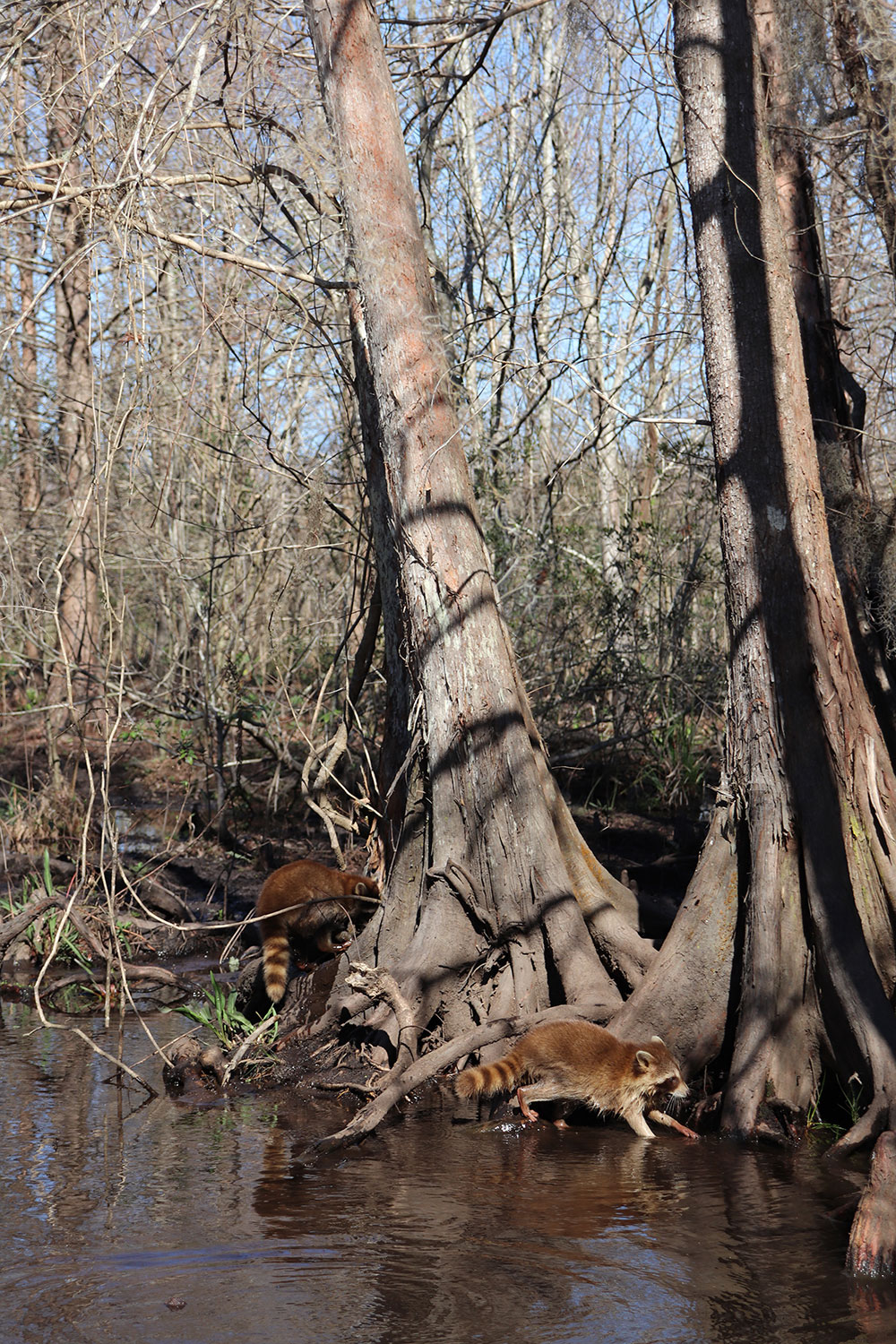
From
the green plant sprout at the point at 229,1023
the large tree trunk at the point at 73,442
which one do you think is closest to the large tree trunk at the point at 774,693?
the green plant sprout at the point at 229,1023

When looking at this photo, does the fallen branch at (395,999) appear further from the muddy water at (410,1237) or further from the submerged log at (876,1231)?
the submerged log at (876,1231)

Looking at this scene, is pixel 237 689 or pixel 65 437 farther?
pixel 65 437

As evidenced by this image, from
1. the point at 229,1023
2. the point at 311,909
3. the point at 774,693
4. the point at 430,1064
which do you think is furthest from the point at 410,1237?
the point at 311,909

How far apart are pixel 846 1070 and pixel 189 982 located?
550cm

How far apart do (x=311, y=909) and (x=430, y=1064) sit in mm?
2334

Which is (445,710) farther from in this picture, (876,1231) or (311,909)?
(876,1231)

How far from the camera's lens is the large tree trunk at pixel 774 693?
20.2 feet

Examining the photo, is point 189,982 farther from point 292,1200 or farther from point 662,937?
point 292,1200

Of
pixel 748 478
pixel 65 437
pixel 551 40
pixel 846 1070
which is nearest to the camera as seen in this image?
pixel 846 1070

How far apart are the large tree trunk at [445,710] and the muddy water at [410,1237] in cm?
94

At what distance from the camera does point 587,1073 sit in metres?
6.24

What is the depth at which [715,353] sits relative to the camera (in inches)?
269

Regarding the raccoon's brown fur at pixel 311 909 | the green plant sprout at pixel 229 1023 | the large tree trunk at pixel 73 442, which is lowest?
the green plant sprout at pixel 229 1023

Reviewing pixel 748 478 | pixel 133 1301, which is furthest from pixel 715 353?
pixel 133 1301
